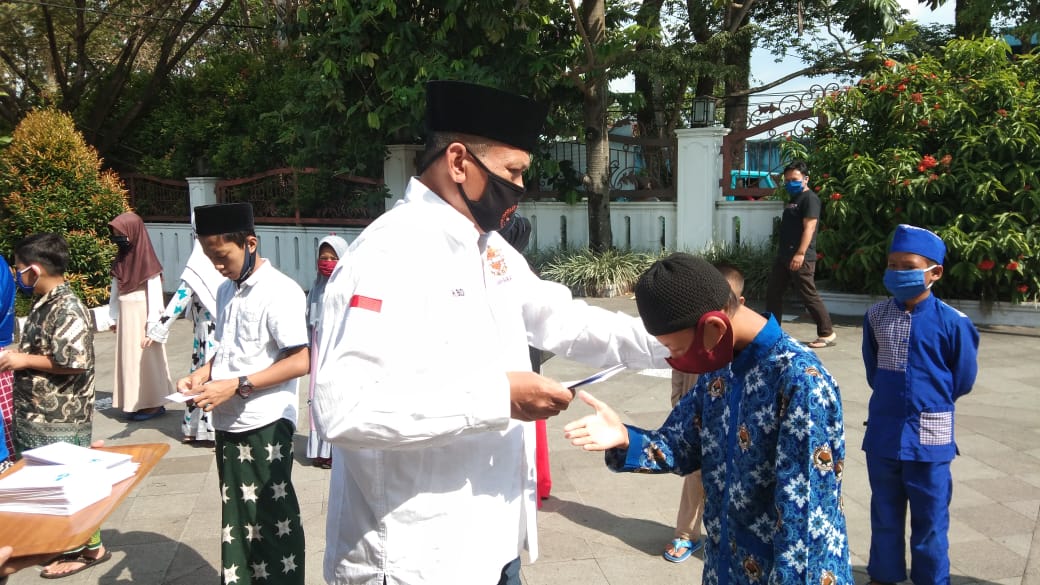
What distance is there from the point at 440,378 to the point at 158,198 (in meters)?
16.4

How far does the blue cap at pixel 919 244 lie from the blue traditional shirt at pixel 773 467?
76.6 inches

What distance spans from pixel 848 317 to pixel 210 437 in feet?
25.0

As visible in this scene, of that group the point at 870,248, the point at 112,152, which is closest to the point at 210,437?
the point at 870,248

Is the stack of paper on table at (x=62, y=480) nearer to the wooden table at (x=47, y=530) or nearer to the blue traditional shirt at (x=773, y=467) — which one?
the wooden table at (x=47, y=530)

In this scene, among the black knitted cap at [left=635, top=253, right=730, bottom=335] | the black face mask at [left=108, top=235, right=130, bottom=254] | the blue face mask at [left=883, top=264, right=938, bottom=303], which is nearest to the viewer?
the black knitted cap at [left=635, top=253, right=730, bottom=335]

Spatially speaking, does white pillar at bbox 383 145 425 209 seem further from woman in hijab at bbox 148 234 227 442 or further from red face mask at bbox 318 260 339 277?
red face mask at bbox 318 260 339 277

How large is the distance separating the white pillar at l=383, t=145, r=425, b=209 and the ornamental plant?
5939mm

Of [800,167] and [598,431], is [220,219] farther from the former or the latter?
[800,167]

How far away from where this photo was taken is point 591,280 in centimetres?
1152

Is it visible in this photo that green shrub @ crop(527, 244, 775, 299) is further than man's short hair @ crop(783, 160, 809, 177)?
Yes

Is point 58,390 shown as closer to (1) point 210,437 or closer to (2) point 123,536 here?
(2) point 123,536

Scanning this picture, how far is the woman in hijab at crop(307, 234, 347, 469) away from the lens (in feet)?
18.4

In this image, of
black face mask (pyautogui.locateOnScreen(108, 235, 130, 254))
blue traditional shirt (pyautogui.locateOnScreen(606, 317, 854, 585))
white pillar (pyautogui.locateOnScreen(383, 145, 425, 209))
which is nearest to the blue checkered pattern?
blue traditional shirt (pyautogui.locateOnScreen(606, 317, 854, 585))

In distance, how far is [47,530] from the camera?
221 cm
